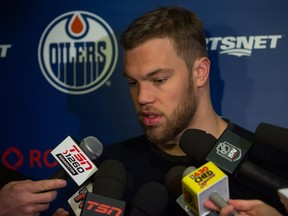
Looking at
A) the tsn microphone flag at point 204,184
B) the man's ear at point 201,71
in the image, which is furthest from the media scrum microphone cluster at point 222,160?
the man's ear at point 201,71

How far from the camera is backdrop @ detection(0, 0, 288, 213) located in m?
1.53

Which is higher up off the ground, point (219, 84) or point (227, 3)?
point (227, 3)

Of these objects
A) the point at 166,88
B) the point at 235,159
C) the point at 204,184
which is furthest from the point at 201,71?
the point at 204,184

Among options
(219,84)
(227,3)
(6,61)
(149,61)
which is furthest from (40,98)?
(227,3)

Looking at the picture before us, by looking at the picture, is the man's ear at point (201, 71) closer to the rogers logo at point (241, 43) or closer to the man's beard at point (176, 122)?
the man's beard at point (176, 122)

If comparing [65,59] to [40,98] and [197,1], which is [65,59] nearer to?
[40,98]

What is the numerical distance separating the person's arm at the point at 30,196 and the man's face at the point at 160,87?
41cm

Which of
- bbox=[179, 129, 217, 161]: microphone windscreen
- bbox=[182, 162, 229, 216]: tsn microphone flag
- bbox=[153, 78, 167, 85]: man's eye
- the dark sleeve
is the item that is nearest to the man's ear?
bbox=[153, 78, 167, 85]: man's eye

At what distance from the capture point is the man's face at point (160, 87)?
1.27m

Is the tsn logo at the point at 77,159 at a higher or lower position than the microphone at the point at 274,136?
lower

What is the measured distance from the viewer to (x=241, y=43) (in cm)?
154

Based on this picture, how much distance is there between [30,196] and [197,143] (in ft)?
1.58

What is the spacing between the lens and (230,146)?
2.98ft

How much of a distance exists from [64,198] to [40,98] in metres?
0.47
